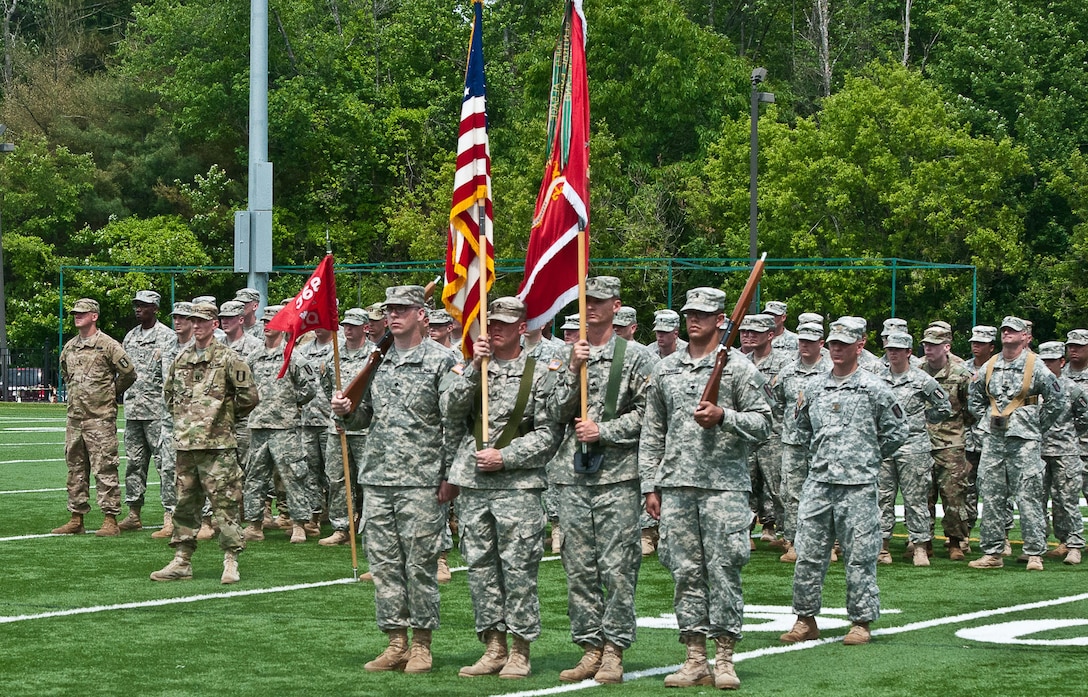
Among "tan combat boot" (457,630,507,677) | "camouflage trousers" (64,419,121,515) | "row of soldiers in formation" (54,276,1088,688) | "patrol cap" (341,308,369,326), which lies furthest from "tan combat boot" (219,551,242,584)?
"tan combat boot" (457,630,507,677)

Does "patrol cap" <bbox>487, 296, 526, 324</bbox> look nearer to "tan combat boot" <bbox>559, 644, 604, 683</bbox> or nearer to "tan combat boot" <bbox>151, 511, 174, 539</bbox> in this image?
"tan combat boot" <bbox>559, 644, 604, 683</bbox>

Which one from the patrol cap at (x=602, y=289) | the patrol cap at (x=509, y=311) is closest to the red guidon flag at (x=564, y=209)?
the patrol cap at (x=602, y=289)

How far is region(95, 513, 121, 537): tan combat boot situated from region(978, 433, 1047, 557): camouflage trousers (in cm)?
899

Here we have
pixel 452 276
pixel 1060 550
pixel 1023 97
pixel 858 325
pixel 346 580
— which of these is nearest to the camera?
pixel 452 276

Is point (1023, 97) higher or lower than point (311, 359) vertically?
higher

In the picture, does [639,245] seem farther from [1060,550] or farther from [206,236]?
[1060,550]

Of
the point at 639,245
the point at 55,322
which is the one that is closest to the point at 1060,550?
the point at 639,245

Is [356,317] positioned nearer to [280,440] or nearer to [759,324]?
[280,440]

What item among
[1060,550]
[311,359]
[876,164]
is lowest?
[1060,550]

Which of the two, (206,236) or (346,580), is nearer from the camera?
(346,580)

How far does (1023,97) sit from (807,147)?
309 inches

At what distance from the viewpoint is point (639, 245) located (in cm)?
4444

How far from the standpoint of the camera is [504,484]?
34.2ft

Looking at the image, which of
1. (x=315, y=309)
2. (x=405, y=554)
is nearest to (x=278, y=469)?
(x=315, y=309)
